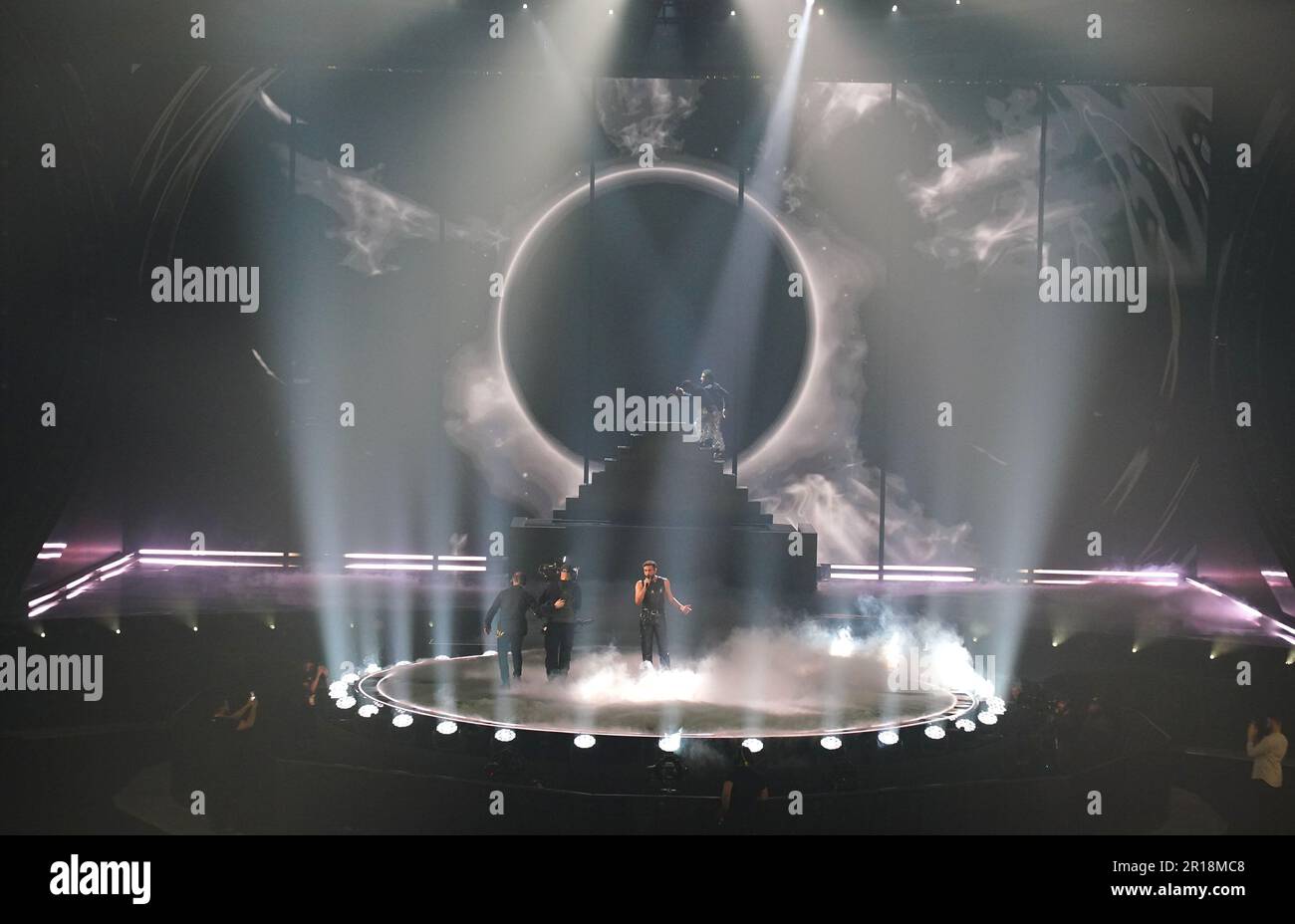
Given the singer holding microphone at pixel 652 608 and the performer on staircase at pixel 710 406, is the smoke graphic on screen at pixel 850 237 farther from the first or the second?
the singer holding microphone at pixel 652 608

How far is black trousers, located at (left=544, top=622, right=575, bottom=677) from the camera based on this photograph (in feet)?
→ 30.3

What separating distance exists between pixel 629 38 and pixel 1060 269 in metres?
5.05

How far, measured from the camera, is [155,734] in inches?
359

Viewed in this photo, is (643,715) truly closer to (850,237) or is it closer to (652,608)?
(652,608)

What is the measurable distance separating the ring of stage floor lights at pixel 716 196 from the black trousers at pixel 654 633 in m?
4.27

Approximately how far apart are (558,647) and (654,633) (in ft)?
2.40

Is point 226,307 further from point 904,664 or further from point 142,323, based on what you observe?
point 904,664

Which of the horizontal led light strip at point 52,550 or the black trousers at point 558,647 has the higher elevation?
the horizontal led light strip at point 52,550

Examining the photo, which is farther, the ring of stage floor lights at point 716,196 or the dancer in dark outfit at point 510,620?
the ring of stage floor lights at point 716,196

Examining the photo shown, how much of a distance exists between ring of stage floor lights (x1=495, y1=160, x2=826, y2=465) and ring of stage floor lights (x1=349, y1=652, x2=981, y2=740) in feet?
15.8

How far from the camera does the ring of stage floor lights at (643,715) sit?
7.80 metres

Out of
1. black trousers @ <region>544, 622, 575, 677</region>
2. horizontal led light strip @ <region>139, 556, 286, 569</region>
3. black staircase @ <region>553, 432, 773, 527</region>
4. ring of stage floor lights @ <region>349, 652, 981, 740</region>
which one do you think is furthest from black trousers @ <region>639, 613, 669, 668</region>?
horizontal led light strip @ <region>139, 556, 286, 569</region>

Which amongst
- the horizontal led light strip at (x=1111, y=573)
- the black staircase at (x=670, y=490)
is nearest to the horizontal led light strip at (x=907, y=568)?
the horizontal led light strip at (x=1111, y=573)

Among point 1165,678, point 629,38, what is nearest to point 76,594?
point 629,38
